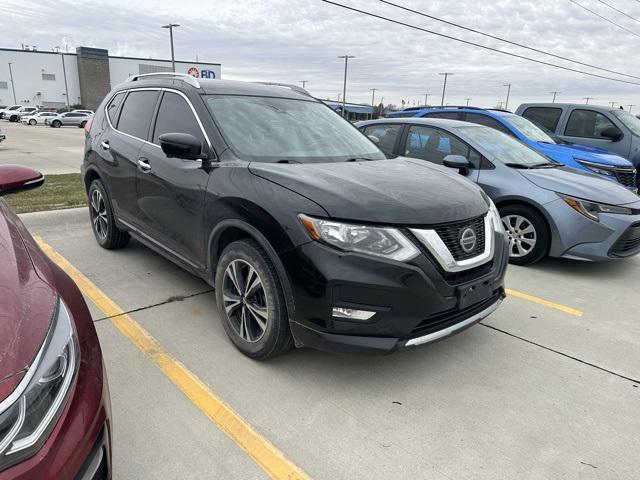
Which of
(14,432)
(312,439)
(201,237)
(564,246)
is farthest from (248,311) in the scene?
(564,246)

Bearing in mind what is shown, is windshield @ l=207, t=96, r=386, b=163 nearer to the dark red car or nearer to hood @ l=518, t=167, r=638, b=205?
the dark red car

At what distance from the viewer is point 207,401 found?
8.57 ft

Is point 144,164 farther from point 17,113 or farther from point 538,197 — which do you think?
point 17,113

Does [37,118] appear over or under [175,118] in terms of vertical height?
under

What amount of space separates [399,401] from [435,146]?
4.00 metres

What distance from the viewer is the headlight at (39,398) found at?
1241 millimetres

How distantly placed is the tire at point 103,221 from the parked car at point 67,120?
4431cm

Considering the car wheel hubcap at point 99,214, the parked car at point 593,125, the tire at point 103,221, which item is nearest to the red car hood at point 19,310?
the tire at point 103,221

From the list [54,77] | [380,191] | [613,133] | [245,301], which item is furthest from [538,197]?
[54,77]

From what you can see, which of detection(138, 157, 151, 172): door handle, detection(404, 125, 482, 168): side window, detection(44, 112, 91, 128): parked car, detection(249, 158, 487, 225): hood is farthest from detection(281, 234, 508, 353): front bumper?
detection(44, 112, 91, 128): parked car

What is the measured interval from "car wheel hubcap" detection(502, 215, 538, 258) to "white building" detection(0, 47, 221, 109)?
75.0m

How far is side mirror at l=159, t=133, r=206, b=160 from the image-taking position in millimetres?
3044

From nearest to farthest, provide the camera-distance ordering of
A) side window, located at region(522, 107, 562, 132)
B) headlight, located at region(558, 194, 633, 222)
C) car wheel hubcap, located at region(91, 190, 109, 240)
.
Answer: headlight, located at region(558, 194, 633, 222) → car wheel hubcap, located at region(91, 190, 109, 240) → side window, located at region(522, 107, 562, 132)

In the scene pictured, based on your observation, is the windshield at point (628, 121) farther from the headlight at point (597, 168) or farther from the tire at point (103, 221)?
the tire at point (103, 221)
